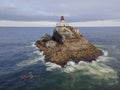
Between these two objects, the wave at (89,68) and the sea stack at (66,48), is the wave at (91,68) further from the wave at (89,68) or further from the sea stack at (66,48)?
the sea stack at (66,48)

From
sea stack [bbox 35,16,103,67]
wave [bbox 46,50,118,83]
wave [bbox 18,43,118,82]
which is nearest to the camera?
wave [bbox 46,50,118,83]

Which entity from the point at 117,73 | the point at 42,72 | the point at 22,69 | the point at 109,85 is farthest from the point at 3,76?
the point at 117,73

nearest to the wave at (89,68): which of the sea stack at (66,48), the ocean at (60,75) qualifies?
the ocean at (60,75)

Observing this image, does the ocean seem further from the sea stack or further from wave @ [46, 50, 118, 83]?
the sea stack

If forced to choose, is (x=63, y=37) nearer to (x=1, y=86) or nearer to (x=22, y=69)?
(x=22, y=69)

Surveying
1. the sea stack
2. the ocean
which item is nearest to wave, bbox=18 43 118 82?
the ocean

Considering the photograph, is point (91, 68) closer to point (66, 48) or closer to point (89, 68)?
point (89, 68)

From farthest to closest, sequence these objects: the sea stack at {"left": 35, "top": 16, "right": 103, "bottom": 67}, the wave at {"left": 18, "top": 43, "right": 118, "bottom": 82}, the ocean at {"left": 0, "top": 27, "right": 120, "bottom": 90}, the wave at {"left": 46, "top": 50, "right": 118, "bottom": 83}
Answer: the sea stack at {"left": 35, "top": 16, "right": 103, "bottom": 67} → the wave at {"left": 18, "top": 43, "right": 118, "bottom": 82} → the wave at {"left": 46, "top": 50, "right": 118, "bottom": 83} → the ocean at {"left": 0, "top": 27, "right": 120, "bottom": 90}

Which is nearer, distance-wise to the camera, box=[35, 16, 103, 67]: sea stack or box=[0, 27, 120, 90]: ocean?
box=[0, 27, 120, 90]: ocean
